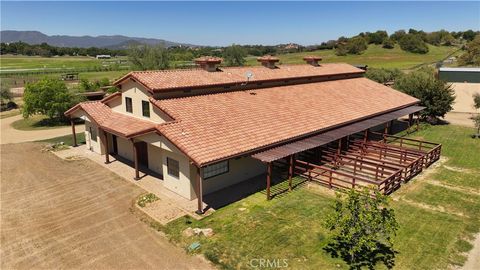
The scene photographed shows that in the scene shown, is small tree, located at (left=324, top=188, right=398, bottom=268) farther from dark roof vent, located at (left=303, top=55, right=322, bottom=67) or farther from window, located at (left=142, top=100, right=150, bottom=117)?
dark roof vent, located at (left=303, top=55, right=322, bottom=67)

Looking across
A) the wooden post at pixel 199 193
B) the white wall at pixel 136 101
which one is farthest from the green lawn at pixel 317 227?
the white wall at pixel 136 101

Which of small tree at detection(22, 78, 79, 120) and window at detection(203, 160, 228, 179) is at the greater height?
small tree at detection(22, 78, 79, 120)

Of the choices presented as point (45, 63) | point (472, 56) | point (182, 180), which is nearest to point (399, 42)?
point (472, 56)

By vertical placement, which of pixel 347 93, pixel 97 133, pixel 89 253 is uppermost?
pixel 347 93

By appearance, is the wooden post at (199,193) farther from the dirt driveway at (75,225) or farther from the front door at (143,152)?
the front door at (143,152)

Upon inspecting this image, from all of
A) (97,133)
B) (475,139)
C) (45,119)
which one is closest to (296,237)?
→ (97,133)

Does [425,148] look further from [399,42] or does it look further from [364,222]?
[399,42]

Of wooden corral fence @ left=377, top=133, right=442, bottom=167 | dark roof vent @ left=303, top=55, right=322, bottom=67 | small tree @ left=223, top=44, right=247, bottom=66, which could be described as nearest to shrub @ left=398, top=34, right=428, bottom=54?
small tree @ left=223, top=44, right=247, bottom=66

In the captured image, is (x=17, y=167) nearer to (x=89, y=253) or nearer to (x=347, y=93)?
(x=89, y=253)
